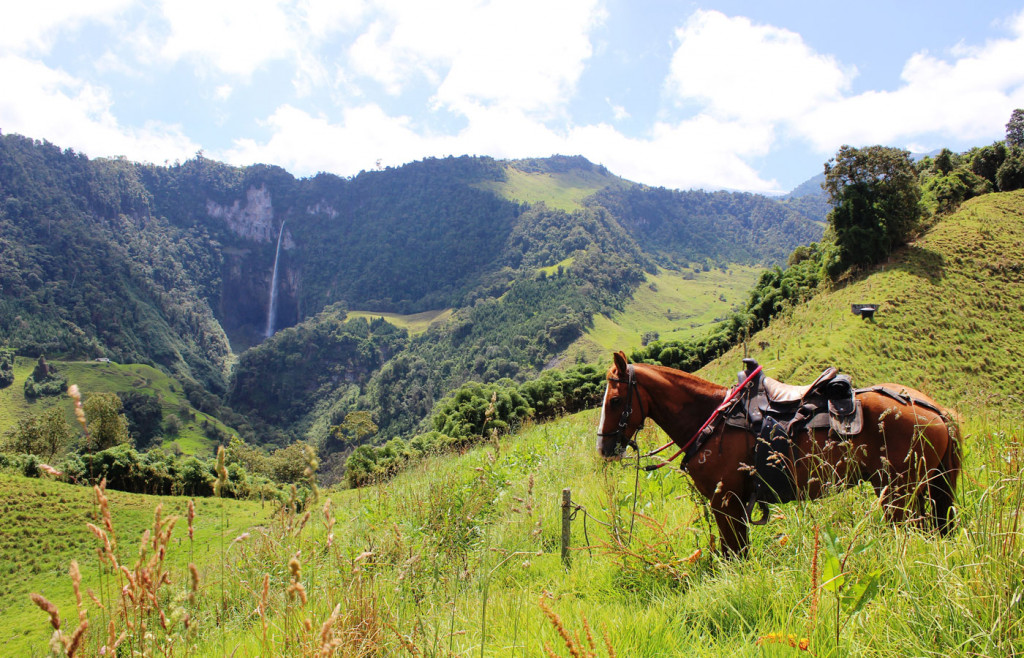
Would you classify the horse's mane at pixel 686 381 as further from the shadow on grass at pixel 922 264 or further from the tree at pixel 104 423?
the tree at pixel 104 423

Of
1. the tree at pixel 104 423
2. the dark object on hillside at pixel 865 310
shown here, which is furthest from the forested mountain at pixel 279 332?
the dark object on hillside at pixel 865 310

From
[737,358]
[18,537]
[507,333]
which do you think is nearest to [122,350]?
[507,333]

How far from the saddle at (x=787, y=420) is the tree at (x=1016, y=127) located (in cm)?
5116

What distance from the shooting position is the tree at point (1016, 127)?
123ft

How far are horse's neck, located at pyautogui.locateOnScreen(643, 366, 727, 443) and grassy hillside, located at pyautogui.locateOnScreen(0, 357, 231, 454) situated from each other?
102754mm

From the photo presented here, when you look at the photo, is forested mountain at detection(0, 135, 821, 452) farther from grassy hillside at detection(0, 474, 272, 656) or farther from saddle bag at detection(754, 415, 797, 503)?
saddle bag at detection(754, 415, 797, 503)

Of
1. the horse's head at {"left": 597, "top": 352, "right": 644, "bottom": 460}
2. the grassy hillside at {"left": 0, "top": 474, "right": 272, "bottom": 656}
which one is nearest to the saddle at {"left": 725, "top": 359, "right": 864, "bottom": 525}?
the horse's head at {"left": 597, "top": 352, "right": 644, "bottom": 460}

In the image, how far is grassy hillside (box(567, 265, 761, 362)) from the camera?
10475 centimetres

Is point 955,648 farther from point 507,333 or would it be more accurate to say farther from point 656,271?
point 656,271

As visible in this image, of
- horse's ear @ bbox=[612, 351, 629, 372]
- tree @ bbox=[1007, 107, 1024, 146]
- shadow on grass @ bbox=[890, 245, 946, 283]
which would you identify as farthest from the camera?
tree @ bbox=[1007, 107, 1024, 146]

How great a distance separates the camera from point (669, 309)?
141 m

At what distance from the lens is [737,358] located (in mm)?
28594

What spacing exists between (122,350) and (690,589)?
171 m

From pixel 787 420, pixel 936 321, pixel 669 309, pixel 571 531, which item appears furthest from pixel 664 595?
pixel 669 309
